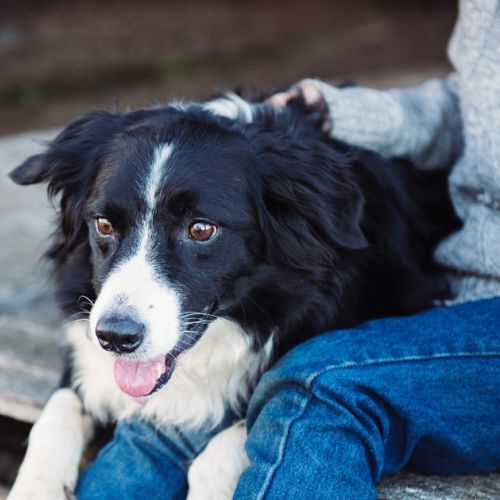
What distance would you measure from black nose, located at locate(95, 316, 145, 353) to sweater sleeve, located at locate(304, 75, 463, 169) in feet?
3.35

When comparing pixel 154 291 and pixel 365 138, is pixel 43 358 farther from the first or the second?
pixel 365 138

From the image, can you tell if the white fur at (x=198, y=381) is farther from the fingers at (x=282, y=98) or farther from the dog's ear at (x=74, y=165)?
the fingers at (x=282, y=98)

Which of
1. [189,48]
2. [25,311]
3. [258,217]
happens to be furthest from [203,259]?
[189,48]

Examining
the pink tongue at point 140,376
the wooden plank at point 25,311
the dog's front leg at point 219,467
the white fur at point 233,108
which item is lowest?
the wooden plank at point 25,311

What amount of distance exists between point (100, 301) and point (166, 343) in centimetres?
20

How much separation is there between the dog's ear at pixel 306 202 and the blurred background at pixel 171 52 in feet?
6.99

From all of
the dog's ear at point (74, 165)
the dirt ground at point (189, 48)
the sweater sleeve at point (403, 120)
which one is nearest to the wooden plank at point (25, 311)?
the dog's ear at point (74, 165)

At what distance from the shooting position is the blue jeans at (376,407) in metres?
2.04

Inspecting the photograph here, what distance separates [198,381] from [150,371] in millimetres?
299

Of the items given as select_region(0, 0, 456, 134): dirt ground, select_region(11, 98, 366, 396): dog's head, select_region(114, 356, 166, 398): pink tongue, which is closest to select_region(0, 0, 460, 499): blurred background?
select_region(0, 0, 456, 134): dirt ground

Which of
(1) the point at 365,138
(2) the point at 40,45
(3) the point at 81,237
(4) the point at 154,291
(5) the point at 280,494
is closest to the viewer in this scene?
(5) the point at 280,494

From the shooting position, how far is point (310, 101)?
9.02ft

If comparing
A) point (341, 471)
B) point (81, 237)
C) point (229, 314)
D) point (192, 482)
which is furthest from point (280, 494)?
point (81, 237)

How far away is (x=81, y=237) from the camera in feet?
8.35
